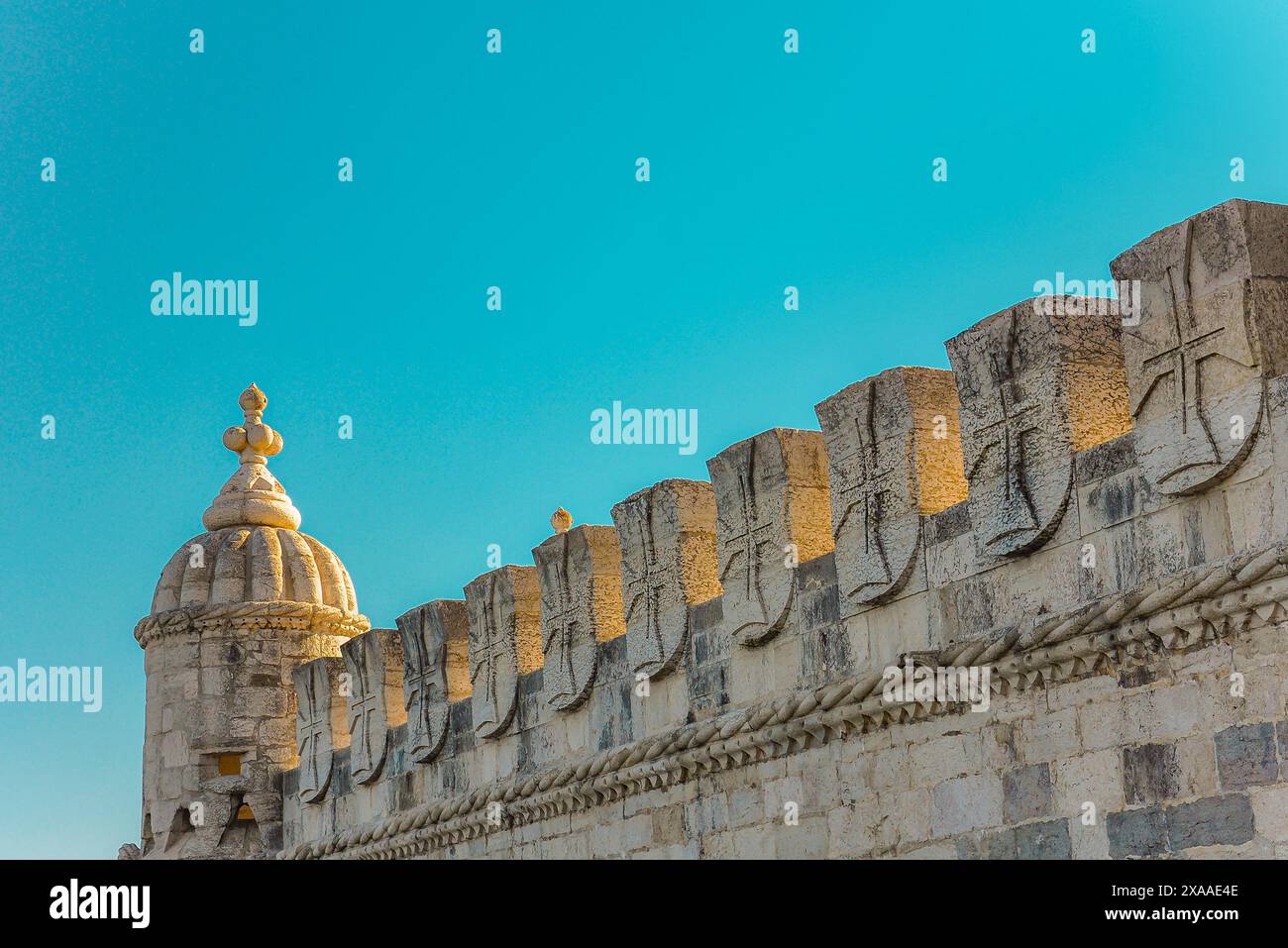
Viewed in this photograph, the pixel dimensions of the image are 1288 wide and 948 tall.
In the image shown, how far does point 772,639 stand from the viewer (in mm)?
10008

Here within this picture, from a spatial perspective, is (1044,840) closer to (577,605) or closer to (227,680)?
(577,605)

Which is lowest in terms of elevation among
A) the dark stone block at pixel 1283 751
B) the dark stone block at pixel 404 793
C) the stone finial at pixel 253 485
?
the dark stone block at pixel 1283 751

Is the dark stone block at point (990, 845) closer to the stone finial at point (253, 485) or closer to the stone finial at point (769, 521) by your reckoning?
the stone finial at point (769, 521)

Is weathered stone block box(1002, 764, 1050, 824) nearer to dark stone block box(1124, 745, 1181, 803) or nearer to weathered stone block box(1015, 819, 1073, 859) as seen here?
weathered stone block box(1015, 819, 1073, 859)

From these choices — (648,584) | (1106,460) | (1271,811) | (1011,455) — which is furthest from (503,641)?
(1271,811)

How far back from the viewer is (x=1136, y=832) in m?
7.64

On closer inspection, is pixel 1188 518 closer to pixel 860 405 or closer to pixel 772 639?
pixel 860 405

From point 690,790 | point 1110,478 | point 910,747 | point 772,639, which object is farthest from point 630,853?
point 1110,478

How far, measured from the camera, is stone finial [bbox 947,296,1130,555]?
8227 millimetres

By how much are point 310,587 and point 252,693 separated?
0.90 m

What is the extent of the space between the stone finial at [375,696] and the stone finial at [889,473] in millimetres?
4807

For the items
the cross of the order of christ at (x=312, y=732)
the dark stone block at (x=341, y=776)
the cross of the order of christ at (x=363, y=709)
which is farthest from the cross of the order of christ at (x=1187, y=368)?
the cross of the order of christ at (x=312, y=732)

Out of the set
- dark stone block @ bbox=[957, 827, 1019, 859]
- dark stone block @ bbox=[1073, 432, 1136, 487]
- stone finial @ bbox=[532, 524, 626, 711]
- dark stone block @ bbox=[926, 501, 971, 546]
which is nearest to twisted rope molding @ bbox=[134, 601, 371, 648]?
stone finial @ bbox=[532, 524, 626, 711]

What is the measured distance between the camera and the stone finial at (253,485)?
614 inches
